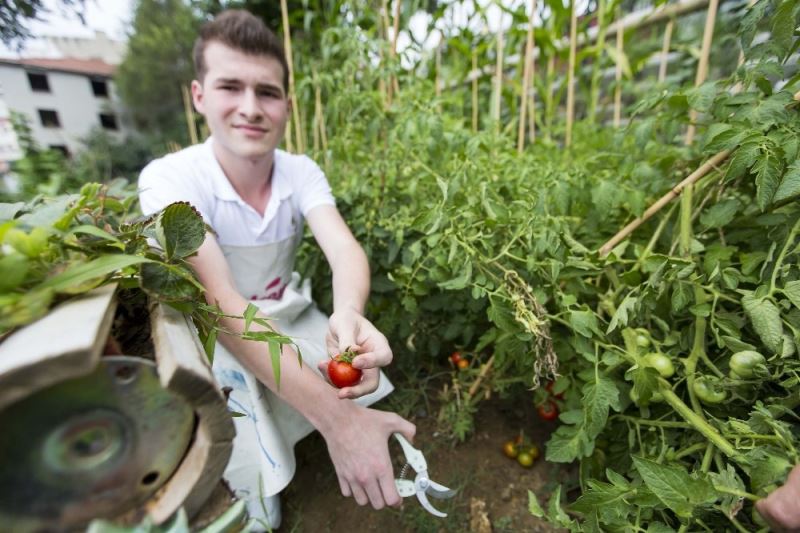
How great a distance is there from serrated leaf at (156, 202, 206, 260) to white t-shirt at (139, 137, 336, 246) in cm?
60

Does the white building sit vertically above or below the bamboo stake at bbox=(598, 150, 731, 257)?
above

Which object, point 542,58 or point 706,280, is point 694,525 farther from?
point 542,58

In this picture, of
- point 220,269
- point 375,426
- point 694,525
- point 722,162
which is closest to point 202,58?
point 220,269

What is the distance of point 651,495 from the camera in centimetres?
65

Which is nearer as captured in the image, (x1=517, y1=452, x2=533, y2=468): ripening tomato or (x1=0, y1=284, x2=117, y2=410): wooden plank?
(x1=0, y1=284, x2=117, y2=410): wooden plank

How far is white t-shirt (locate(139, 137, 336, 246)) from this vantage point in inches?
41.9

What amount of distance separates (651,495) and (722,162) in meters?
0.74

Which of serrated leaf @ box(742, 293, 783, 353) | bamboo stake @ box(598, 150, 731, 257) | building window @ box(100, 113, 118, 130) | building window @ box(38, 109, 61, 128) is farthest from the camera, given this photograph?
building window @ box(100, 113, 118, 130)

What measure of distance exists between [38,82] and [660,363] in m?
19.5

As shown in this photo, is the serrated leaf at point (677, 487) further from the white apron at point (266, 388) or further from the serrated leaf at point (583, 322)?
the white apron at point (266, 388)

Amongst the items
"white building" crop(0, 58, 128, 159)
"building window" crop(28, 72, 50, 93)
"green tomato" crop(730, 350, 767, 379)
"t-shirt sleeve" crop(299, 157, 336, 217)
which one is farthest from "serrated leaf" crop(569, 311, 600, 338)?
"building window" crop(28, 72, 50, 93)

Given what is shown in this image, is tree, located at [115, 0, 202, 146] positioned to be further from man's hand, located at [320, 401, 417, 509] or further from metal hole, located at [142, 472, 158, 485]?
metal hole, located at [142, 472, 158, 485]

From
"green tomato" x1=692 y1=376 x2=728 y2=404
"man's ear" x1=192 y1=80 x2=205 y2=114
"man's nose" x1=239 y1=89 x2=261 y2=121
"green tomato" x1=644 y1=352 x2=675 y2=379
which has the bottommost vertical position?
"green tomato" x1=692 y1=376 x2=728 y2=404

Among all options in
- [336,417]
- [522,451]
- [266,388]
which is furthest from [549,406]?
[266,388]
